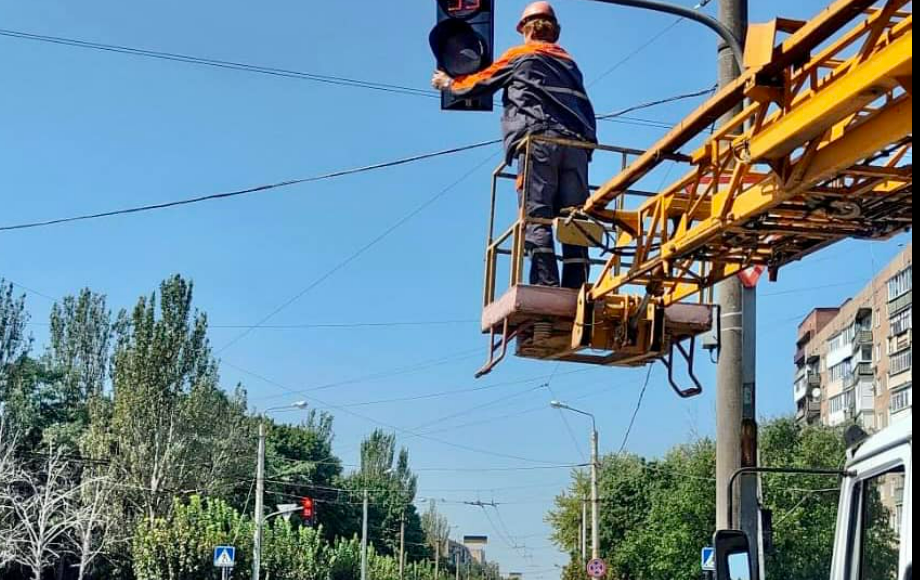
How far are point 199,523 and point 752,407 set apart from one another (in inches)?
1475

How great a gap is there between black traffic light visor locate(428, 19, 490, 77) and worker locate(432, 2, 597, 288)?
0.07 m

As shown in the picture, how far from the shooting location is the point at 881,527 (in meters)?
4.20

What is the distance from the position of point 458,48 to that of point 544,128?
2.90ft

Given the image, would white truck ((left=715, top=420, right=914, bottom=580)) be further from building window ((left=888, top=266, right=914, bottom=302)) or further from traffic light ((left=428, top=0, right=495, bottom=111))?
traffic light ((left=428, top=0, right=495, bottom=111))

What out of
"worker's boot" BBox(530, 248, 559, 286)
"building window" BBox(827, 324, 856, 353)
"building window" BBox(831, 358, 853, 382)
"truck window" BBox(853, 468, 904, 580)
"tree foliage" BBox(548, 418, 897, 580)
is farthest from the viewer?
"building window" BBox(831, 358, 853, 382)

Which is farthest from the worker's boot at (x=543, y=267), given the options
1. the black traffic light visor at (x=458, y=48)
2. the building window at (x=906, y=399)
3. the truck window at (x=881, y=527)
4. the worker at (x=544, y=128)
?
the truck window at (x=881, y=527)

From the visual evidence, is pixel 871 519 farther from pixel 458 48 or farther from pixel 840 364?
pixel 840 364

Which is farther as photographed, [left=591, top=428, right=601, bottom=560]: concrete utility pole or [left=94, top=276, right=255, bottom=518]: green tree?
[left=94, top=276, right=255, bottom=518]: green tree

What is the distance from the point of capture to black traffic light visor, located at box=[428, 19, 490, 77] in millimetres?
8648

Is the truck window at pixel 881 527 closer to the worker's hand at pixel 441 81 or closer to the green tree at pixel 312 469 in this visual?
the worker's hand at pixel 441 81

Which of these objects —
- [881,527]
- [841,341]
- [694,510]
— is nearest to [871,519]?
[881,527]

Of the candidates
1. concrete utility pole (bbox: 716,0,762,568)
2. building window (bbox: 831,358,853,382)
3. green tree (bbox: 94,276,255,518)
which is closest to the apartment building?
building window (bbox: 831,358,853,382)

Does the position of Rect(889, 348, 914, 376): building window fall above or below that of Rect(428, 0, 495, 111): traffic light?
below

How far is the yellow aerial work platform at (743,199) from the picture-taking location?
475cm
